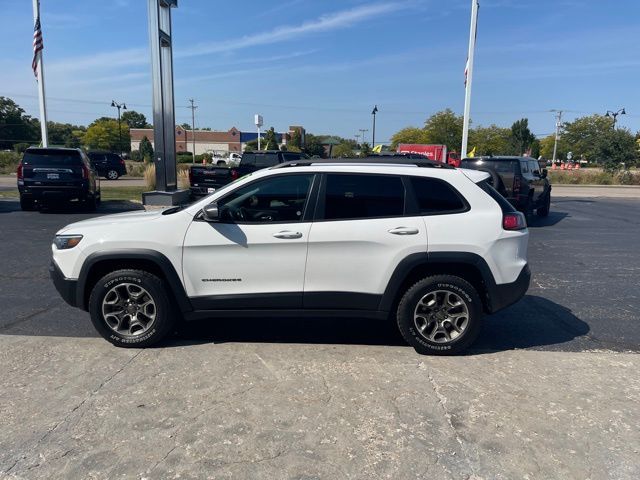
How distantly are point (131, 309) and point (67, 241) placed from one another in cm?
83

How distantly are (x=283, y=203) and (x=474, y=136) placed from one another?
60.5m

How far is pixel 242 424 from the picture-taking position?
3246 mm

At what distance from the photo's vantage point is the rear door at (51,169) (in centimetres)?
1312

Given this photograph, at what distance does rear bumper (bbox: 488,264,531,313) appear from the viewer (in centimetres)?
432

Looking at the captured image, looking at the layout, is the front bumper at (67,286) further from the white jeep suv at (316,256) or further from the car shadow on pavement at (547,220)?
the car shadow on pavement at (547,220)

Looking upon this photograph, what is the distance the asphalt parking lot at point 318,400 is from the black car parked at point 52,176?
849cm

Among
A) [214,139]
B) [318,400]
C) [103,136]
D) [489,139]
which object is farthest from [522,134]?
[318,400]

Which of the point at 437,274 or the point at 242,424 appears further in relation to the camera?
the point at 437,274

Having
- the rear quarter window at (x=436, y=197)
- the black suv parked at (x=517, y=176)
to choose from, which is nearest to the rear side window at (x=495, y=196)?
the rear quarter window at (x=436, y=197)

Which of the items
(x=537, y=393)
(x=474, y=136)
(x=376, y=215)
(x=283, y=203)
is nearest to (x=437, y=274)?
(x=376, y=215)

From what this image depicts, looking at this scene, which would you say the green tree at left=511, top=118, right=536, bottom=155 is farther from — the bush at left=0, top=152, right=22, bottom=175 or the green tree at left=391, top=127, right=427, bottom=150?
the bush at left=0, top=152, right=22, bottom=175

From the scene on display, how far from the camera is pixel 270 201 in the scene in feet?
14.6

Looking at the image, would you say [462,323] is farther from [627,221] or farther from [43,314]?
[627,221]

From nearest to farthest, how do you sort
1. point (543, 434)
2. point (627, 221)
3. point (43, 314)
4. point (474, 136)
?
point (543, 434), point (43, 314), point (627, 221), point (474, 136)
